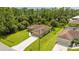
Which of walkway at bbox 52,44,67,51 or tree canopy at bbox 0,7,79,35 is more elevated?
tree canopy at bbox 0,7,79,35

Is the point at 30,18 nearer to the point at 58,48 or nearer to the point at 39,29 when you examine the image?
the point at 39,29

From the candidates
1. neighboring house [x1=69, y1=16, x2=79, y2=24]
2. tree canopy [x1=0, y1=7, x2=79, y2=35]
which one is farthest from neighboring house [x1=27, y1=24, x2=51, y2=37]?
neighboring house [x1=69, y1=16, x2=79, y2=24]

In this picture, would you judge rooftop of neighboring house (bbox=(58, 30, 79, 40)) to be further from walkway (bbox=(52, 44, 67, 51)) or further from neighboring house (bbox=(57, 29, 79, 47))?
walkway (bbox=(52, 44, 67, 51))

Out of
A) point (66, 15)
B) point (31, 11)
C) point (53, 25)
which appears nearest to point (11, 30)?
point (31, 11)

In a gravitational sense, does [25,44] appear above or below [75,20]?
below

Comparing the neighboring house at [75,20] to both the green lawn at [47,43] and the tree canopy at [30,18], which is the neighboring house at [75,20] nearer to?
the tree canopy at [30,18]

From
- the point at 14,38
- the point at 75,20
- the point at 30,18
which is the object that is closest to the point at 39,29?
the point at 30,18
